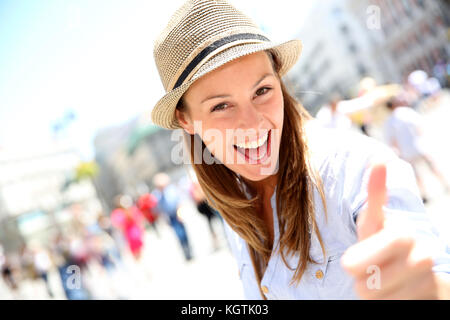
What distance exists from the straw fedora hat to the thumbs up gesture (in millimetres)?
660

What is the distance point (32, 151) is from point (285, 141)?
5323cm

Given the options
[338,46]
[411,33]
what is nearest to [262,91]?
[411,33]

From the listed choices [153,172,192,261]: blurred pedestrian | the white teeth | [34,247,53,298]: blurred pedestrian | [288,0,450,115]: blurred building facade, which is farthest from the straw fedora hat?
[288,0,450,115]: blurred building facade

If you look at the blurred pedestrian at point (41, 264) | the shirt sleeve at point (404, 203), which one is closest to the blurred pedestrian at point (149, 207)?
the blurred pedestrian at point (41, 264)

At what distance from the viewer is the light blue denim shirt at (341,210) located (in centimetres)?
91

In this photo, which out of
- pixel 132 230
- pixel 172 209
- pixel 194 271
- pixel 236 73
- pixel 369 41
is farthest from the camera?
pixel 369 41

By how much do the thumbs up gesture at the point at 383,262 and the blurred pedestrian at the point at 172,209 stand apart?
6466 mm

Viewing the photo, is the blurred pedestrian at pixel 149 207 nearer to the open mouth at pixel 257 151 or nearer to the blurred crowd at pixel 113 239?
the blurred crowd at pixel 113 239

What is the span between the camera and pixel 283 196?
4.20ft

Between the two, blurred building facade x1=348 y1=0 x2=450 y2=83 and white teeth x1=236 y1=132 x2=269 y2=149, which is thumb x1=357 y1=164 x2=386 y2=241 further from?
blurred building facade x1=348 y1=0 x2=450 y2=83

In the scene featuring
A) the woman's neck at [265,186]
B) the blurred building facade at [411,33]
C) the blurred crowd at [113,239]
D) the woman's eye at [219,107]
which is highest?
the blurred building facade at [411,33]

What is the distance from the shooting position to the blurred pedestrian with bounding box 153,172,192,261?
7.00m

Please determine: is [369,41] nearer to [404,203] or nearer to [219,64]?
[219,64]

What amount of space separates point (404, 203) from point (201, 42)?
842 millimetres
